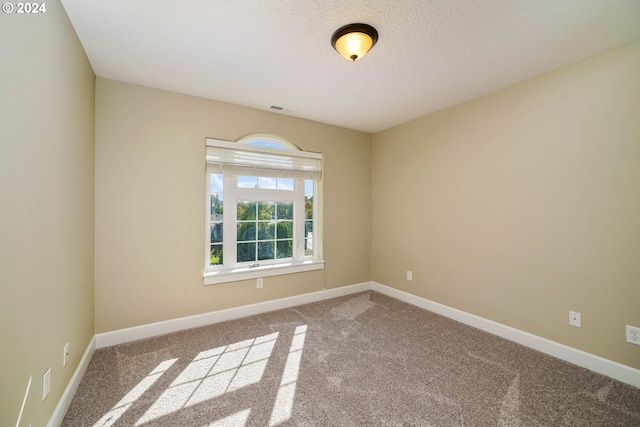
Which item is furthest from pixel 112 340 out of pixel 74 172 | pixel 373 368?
pixel 373 368

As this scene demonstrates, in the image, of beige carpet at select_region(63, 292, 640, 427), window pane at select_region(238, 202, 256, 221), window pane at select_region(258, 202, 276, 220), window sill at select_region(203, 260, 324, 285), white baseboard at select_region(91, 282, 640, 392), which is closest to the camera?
beige carpet at select_region(63, 292, 640, 427)

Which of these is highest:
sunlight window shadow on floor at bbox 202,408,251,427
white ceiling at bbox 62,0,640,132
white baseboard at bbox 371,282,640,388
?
white ceiling at bbox 62,0,640,132

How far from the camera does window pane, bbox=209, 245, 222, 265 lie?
10.0 feet

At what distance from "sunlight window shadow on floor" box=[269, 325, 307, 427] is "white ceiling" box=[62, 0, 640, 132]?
2.48m

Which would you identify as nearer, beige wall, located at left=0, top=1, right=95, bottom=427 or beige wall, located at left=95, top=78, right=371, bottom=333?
beige wall, located at left=0, top=1, right=95, bottom=427

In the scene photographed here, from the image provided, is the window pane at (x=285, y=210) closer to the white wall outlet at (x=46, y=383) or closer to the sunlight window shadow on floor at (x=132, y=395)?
the sunlight window shadow on floor at (x=132, y=395)

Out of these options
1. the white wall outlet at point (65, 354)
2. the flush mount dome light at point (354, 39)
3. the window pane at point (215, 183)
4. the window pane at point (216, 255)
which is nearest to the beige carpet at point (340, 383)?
the white wall outlet at point (65, 354)

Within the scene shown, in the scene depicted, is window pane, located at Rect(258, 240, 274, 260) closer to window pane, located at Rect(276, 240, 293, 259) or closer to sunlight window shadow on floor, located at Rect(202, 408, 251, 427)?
window pane, located at Rect(276, 240, 293, 259)

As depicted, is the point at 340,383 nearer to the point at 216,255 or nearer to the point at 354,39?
the point at 216,255

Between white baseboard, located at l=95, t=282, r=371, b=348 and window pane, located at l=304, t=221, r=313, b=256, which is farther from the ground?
window pane, located at l=304, t=221, r=313, b=256

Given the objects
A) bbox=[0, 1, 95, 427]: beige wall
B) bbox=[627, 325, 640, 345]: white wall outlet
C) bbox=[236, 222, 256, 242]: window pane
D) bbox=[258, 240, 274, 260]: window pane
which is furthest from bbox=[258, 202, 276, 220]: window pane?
bbox=[627, 325, 640, 345]: white wall outlet

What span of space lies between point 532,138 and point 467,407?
2.28 meters

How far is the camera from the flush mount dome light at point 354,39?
5.81ft

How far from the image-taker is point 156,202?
105 inches
